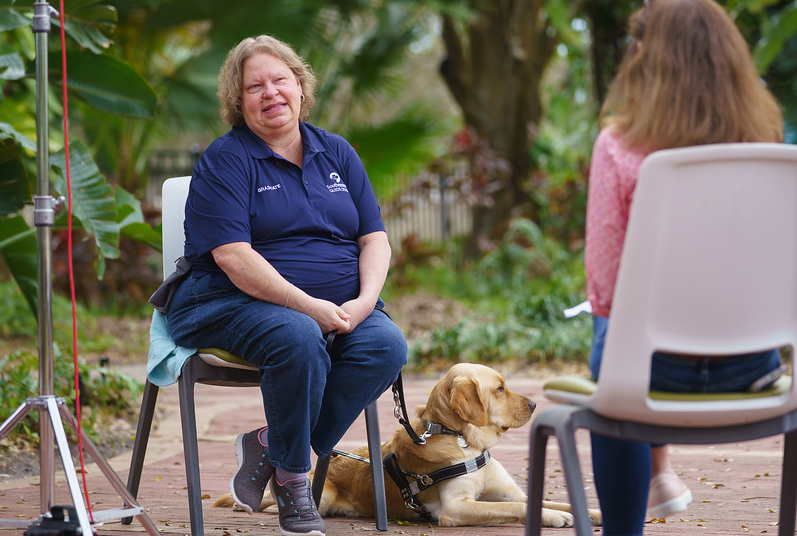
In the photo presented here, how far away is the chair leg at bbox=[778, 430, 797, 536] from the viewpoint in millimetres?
2318

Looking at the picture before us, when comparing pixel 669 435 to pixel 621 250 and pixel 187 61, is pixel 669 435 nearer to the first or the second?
pixel 621 250

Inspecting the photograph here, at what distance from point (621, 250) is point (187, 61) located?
8.36 meters

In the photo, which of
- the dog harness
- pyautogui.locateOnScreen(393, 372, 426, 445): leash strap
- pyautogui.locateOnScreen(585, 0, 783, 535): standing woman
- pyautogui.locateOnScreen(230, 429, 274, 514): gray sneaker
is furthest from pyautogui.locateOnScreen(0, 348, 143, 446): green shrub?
pyautogui.locateOnScreen(585, 0, 783, 535): standing woman

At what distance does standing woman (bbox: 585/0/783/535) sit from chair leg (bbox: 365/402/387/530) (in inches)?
48.8

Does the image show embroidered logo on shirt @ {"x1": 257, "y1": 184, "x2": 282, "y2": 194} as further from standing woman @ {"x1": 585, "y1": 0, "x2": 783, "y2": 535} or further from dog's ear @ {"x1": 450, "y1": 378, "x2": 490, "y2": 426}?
standing woman @ {"x1": 585, "y1": 0, "x2": 783, "y2": 535}

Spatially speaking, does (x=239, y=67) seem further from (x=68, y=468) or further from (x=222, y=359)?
(x=68, y=468)

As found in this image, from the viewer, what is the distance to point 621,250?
216 centimetres

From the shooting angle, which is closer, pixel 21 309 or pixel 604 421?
pixel 604 421

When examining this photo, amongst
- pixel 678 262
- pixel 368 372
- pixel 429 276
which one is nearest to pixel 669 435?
pixel 678 262

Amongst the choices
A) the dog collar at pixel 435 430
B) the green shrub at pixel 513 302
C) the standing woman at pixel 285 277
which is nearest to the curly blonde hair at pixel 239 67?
the standing woman at pixel 285 277

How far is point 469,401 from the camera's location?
10.6 ft

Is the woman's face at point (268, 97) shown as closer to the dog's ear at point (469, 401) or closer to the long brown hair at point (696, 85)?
the dog's ear at point (469, 401)

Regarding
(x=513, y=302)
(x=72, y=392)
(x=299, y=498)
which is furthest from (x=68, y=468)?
(x=513, y=302)

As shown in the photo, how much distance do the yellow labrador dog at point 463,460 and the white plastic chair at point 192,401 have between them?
0.17 m
